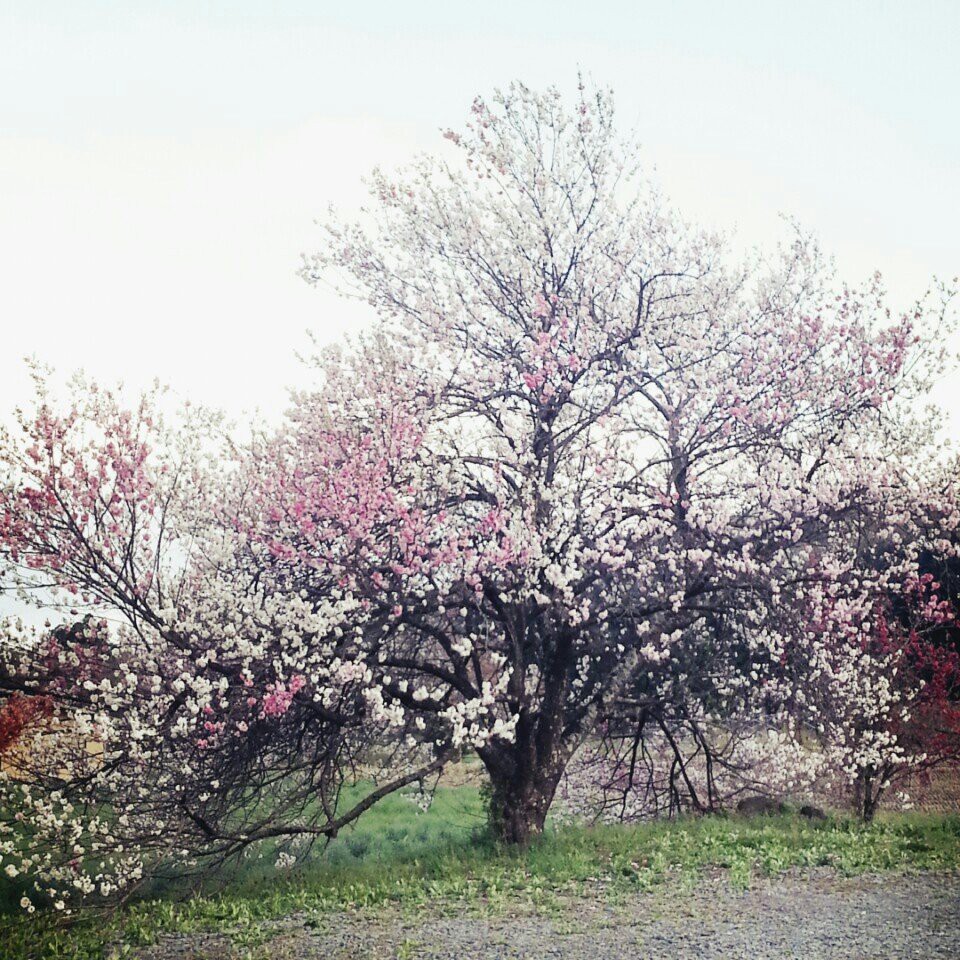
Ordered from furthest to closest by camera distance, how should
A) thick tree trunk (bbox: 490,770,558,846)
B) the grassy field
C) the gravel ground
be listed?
thick tree trunk (bbox: 490,770,558,846) < the grassy field < the gravel ground

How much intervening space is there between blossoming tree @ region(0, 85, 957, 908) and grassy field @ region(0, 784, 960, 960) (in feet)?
2.31

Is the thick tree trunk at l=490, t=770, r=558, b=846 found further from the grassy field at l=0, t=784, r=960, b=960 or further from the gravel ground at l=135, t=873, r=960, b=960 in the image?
the gravel ground at l=135, t=873, r=960, b=960

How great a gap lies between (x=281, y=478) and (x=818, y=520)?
25.7 ft

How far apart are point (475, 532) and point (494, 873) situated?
432 centimetres

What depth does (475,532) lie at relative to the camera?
12727mm

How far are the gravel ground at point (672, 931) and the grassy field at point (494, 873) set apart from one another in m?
0.37

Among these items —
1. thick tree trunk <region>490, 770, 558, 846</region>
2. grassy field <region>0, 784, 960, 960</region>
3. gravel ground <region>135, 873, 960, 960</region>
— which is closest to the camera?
gravel ground <region>135, 873, 960, 960</region>

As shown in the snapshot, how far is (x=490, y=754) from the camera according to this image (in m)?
13.9

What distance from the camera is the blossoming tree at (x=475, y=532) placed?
10953mm

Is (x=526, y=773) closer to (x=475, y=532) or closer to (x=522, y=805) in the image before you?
(x=522, y=805)

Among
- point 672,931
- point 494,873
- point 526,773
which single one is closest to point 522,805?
point 526,773

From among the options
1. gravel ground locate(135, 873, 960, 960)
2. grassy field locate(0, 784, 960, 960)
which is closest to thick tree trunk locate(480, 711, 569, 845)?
grassy field locate(0, 784, 960, 960)

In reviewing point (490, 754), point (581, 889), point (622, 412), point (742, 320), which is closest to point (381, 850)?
point (490, 754)

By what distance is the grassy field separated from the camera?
10.6 metres
